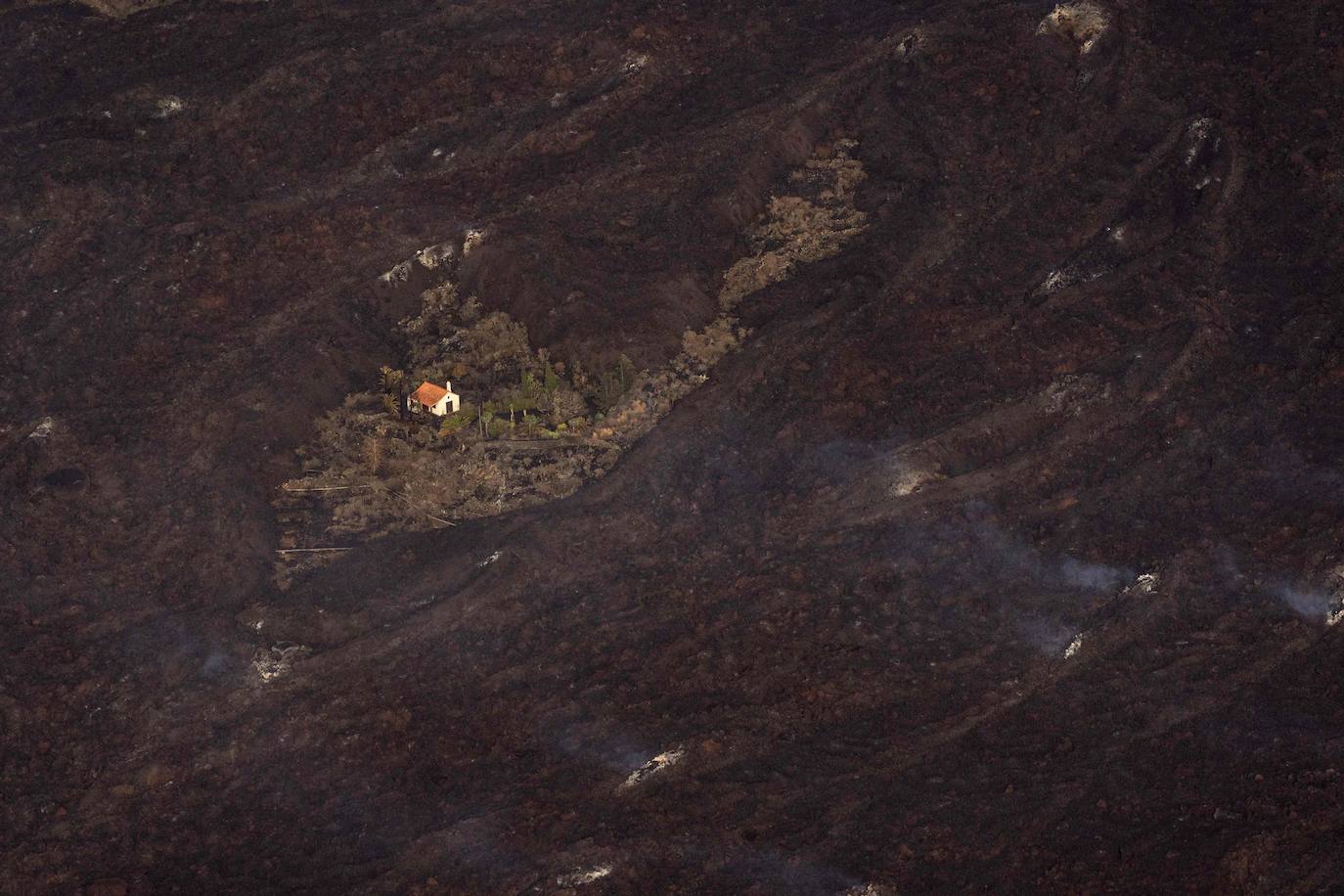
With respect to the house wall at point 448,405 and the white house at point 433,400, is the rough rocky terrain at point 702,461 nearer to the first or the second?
the white house at point 433,400

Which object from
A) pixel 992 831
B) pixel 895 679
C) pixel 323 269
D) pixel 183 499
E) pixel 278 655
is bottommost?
pixel 992 831

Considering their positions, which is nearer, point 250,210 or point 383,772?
point 383,772

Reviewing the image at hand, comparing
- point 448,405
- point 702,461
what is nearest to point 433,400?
point 448,405

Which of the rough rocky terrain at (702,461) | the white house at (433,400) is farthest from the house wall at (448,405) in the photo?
the rough rocky terrain at (702,461)

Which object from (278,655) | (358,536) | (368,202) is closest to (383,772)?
(278,655)

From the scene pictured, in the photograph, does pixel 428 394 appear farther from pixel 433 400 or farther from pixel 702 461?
pixel 702 461

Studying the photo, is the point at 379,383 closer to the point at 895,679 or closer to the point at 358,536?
the point at 358,536

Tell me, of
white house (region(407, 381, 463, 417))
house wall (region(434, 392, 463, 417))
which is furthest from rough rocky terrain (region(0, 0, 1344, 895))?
house wall (region(434, 392, 463, 417))
